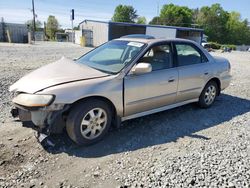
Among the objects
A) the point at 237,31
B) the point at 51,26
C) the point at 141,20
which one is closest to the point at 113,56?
the point at 51,26

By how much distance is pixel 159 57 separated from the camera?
14.3 ft

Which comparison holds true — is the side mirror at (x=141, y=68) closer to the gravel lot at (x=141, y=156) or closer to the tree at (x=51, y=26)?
the gravel lot at (x=141, y=156)

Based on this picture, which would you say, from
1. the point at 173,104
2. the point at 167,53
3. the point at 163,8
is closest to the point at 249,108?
the point at 173,104

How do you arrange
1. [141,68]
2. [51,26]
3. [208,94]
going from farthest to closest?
[51,26], [208,94], [141,68]

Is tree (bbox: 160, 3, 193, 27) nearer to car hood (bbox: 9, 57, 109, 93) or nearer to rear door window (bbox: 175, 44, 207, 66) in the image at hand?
rear door window (bbox: 175, 44, 207, 66)

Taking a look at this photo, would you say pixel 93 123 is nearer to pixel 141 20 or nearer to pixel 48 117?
pixel 48 117

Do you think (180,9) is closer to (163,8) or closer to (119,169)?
(163,8)

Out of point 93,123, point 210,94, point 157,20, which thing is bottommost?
point 93,123

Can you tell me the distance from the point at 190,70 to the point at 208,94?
98cm

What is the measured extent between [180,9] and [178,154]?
2939 inches

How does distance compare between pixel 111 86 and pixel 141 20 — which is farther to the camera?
pixel 141 20

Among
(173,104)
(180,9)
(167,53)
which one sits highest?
(180,9)

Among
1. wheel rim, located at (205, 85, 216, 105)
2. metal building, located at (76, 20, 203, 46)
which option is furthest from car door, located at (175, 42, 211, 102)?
metal building, located at (76, 20, 203, 46)

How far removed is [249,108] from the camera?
5621 millimetres
